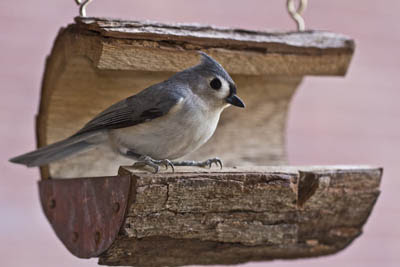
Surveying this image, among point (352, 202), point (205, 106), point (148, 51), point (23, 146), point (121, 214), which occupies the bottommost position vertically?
point (23, 146)

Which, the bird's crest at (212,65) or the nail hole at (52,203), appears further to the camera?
the nail hole at (52,203)

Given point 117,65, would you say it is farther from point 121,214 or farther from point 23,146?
point 23,146

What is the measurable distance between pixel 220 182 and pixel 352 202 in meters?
0.46

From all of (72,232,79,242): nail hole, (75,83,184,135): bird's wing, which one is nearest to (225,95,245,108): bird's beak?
(75,83,184,135): bird's wing

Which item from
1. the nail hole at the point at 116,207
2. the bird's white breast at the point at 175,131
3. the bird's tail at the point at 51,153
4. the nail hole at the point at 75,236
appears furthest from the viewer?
the bird's tail at the point at 51,153

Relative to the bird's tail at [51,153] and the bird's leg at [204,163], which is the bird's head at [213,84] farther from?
the bird's tail at [51,153]

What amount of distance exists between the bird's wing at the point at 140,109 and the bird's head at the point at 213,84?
6cm

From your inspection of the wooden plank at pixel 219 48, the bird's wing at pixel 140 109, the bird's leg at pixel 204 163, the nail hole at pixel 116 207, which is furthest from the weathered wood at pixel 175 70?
the nail hole at pixel 116 207

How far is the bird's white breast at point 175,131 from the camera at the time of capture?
5.46ft

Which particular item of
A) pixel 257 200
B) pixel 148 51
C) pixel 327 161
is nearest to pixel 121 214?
pixel 257 200

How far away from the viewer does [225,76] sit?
Result: 1708mm

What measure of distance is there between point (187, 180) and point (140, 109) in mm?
264

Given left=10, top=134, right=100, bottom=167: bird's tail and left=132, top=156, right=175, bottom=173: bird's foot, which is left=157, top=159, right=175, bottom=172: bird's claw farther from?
left=10, top=134, right=100, bottom=167: bird's tail

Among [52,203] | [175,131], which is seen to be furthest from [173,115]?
[52,203]
